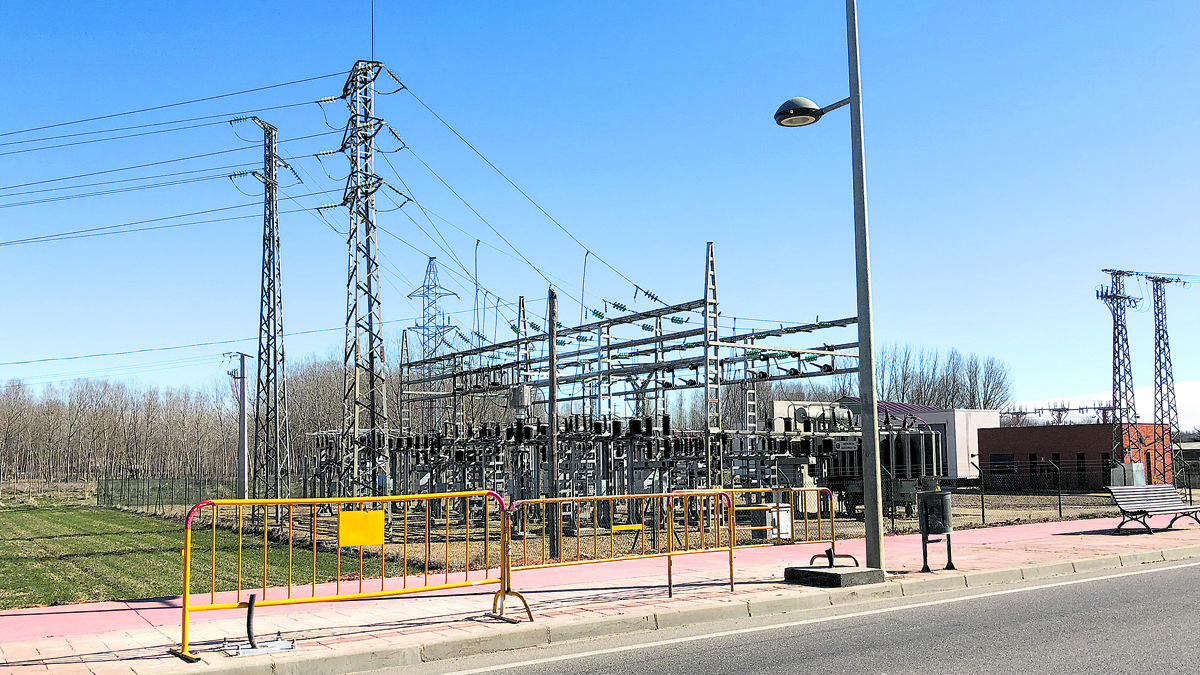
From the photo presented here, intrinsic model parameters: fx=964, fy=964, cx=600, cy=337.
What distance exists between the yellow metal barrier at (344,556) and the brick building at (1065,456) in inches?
1502

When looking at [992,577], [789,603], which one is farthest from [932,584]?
[789,603]

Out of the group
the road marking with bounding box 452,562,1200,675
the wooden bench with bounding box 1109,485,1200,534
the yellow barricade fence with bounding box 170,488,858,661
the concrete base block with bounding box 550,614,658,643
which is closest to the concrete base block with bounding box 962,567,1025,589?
the road marking with bounding box 452,562,1200,675

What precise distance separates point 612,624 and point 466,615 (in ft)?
5.61

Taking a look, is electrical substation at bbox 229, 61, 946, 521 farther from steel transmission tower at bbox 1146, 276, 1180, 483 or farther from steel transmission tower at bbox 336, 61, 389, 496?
steel transmission tower at bbox 1146, 276, 1180, 483

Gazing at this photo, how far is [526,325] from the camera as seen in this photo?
1229 inches

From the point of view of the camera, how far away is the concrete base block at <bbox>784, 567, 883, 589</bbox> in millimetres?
12727

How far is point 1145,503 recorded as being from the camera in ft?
71.5

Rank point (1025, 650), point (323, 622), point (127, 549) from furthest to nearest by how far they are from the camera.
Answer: point (127, 549)
point (323, 622)
point (1025, 650)

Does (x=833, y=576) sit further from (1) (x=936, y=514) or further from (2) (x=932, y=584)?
(1) (x=936, y=514)

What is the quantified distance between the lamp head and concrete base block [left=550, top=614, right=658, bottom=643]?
23.4ft

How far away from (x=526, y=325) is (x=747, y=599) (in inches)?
796

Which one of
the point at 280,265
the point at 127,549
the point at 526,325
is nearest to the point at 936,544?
the point at 526,325

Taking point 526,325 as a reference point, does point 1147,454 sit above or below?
below

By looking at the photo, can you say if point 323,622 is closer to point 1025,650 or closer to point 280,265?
point 1025,650
